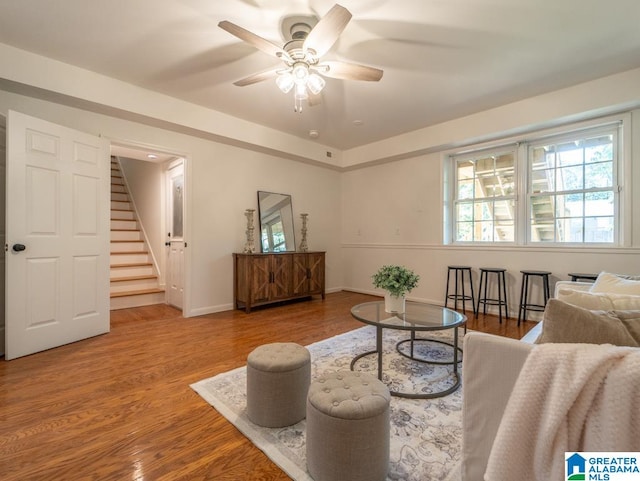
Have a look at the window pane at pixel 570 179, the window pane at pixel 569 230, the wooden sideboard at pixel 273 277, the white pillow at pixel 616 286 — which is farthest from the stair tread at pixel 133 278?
the window pane at pixel 570 179

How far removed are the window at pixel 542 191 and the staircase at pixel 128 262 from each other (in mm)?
5028

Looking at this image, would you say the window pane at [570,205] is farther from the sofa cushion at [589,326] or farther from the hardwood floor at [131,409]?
the sofa cushion at [589,326]

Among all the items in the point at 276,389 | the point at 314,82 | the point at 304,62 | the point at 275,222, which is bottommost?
the point at 276,389

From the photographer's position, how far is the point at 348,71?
247cm

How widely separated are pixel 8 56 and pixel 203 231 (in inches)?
96.1

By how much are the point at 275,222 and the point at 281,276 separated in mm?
915

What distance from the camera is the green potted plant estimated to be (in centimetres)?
249

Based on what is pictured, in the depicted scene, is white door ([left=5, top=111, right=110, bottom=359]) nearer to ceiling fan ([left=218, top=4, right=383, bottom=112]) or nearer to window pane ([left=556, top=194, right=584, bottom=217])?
ceiling fan ([left=218, top=4, right=383, bottom=112])

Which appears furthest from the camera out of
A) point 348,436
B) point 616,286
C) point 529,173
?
point 529,173

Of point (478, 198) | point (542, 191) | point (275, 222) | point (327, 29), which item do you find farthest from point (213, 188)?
point (542, 191)

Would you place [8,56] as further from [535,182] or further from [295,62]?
[535,182]

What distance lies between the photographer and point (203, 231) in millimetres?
4242

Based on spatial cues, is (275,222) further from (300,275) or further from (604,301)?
(604,301)

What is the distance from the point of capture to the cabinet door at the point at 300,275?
15.9 feet
